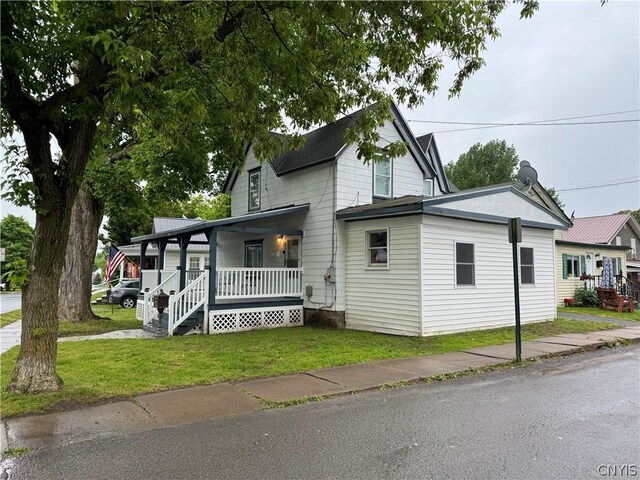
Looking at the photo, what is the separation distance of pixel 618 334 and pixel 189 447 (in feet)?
41.5

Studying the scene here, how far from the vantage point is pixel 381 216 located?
12.4 meters

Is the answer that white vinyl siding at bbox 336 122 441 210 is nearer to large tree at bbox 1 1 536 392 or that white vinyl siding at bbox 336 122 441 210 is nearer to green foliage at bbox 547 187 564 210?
large tree at bbox 1 1 536 392

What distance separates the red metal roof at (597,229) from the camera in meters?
31.7

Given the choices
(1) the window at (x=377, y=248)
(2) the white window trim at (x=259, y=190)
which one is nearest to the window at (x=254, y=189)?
(2) the white window trim at (x=259, y=190)

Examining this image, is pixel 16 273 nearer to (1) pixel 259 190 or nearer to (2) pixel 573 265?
(1) pixel 259 190

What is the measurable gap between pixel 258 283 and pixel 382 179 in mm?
5314

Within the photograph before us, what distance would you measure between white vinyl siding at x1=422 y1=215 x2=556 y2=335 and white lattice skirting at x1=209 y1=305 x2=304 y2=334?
14.6 feet

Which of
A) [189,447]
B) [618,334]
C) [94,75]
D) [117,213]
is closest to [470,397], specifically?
[189,447]

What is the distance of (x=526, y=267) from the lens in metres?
14.7

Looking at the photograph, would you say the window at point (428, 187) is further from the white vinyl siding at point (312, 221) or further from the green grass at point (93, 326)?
the green grass at point (93, 326)

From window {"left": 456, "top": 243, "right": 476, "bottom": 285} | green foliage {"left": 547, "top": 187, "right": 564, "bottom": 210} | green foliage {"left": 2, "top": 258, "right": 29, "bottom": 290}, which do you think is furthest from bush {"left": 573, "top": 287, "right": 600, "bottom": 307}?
green foliage {"left": 547, "top": 187, "right": 564, "bottom": 210}

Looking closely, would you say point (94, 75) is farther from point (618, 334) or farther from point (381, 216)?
point (618, 334)

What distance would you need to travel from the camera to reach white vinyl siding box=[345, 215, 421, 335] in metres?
11.7

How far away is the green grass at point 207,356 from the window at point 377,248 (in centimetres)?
205
